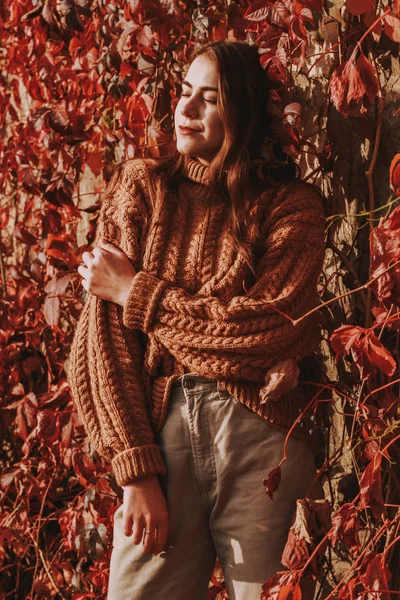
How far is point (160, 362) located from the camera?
67.5 inches

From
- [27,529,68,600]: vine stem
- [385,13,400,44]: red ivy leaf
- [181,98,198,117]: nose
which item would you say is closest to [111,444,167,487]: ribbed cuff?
[181,98,198,117]: nose

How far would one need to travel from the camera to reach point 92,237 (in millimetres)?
2455

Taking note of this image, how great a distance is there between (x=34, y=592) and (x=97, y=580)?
586 mm

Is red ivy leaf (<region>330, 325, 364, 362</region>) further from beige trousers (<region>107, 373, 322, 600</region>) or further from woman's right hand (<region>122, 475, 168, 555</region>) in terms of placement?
woman's right hand (<region>122, 475, 168, 555</region>)

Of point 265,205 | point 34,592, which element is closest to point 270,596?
point 265,205

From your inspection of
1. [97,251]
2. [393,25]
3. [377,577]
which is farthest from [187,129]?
[377,577]

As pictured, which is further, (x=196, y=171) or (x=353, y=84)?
(x=196, y=171)

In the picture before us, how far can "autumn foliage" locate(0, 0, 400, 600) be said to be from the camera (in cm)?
168

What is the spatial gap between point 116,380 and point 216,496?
0.95 feet

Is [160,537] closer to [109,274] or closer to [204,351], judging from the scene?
[204,351]

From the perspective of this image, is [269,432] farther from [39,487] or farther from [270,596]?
[39,487]

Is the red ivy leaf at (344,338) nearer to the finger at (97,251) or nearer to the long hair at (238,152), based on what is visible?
the long hair at (238,152)

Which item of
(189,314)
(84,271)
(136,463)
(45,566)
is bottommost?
(45,566)

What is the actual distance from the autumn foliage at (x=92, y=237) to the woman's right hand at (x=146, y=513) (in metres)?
0.21
